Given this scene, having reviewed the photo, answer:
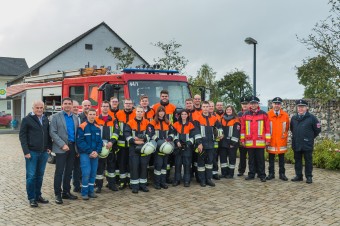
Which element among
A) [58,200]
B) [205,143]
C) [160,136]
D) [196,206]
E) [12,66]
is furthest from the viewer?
[12,66]

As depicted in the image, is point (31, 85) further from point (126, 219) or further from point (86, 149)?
point (126, 219)

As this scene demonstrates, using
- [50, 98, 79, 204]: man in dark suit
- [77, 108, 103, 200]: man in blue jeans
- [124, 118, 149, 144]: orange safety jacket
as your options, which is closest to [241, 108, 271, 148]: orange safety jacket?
[124, 118, 149, 144]: orange safety jacket

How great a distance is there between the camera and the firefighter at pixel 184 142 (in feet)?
28.3

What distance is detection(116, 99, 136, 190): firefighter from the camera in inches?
327

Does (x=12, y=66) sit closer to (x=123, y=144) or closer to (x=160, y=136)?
(x=123, y=144)

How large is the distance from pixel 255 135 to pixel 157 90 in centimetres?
260

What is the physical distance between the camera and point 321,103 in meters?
16.1

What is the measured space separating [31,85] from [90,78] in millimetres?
4986

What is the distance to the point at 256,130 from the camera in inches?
366

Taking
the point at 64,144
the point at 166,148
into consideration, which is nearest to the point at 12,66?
the point at 166,148

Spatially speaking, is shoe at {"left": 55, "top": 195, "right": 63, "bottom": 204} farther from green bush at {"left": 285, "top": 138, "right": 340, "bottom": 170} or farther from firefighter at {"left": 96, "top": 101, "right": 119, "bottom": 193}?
green bush at {"left": 285, "top": 138, "right": 340, "bottom": 170}

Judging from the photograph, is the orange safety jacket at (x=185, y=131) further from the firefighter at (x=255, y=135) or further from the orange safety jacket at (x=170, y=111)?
the firefighter at (x=255, y=135)

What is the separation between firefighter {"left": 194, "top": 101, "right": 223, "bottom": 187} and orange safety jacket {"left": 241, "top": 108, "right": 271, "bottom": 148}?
3.14 ft

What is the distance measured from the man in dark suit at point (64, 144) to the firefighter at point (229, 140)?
3.66 metres
